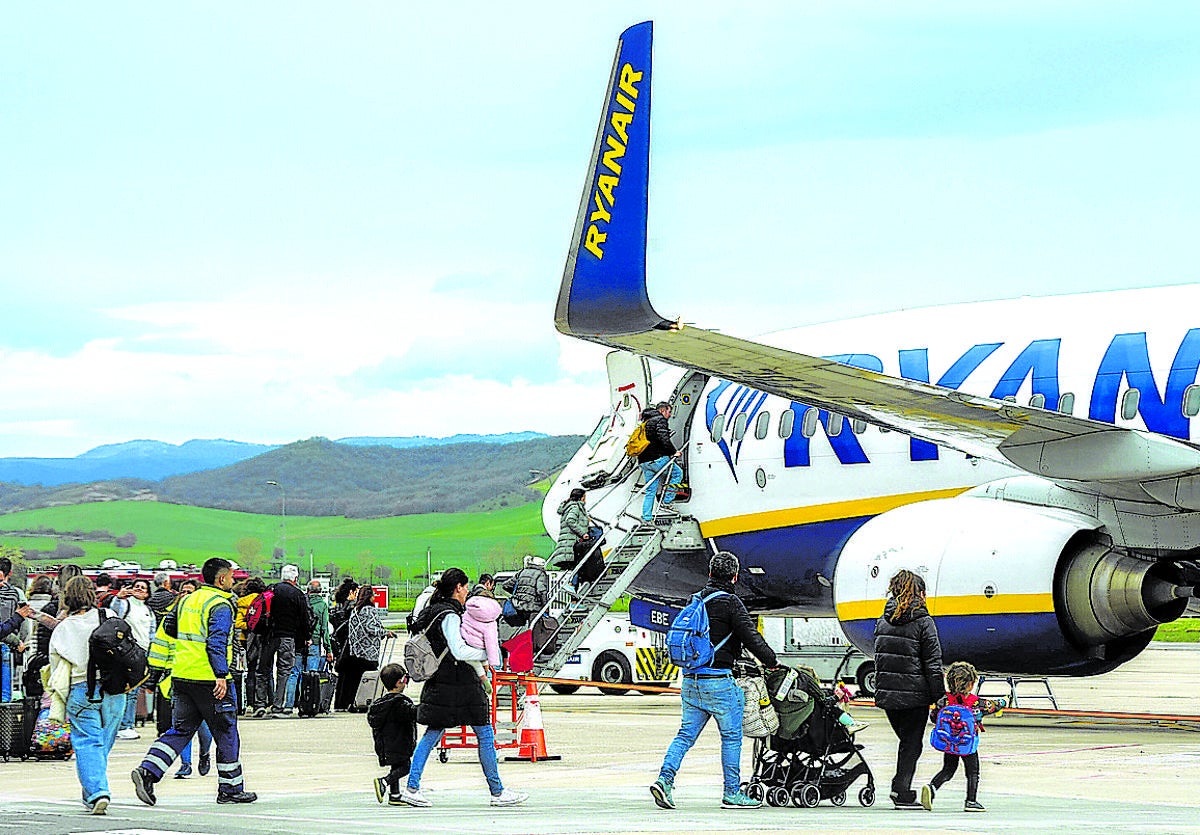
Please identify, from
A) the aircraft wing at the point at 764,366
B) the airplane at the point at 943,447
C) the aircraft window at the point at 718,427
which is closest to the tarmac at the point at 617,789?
the airplane at the point at 943,447

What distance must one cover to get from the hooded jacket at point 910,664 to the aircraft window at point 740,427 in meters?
8.05

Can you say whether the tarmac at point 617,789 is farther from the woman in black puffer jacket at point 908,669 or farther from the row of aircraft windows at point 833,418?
the row of aircraft windows at point 833,418

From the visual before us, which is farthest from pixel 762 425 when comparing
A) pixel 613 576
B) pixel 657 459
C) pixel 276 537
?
pixel 276 537

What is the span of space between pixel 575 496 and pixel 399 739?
9644mm

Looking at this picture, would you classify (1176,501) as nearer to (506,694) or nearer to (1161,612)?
(1161,612)

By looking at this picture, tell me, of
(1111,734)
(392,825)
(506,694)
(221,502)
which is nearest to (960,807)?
(392,825)

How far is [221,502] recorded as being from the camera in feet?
267

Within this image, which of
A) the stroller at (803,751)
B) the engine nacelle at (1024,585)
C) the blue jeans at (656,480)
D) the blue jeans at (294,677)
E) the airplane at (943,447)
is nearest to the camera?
the stroller at (803,751)

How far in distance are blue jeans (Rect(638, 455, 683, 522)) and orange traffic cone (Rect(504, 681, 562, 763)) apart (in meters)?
5.70

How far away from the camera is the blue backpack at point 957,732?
9.97 meters

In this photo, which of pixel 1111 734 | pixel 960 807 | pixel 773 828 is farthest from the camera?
pixel 1111 734

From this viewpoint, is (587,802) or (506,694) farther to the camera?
(506,694)

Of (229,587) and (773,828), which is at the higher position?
(229,587)

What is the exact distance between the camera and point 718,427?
61.8ft
